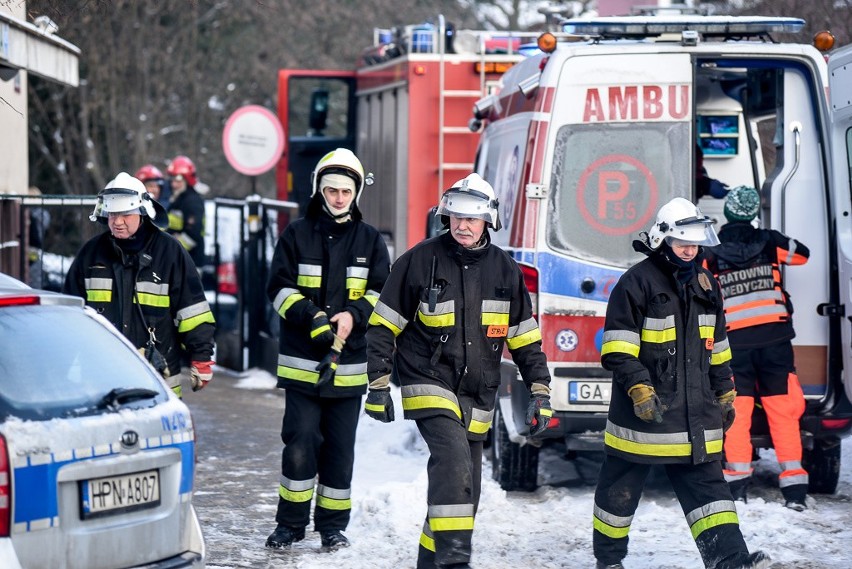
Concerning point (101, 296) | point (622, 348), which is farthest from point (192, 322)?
point (622, 348)

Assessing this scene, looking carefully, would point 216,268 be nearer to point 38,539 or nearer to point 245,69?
point 38,539

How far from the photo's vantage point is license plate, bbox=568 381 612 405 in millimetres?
7969

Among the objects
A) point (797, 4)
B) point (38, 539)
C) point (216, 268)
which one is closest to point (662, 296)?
point (38, 539)

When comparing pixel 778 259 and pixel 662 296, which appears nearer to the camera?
pixel 662 296

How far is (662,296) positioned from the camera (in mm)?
6523

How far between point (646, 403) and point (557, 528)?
150 centimetres

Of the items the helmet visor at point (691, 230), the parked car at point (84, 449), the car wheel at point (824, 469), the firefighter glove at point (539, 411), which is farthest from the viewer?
the car wheel at point (824, 469)

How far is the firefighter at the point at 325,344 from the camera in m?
7.07

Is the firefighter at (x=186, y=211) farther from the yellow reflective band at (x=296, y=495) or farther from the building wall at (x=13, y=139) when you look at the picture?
the yellow reflective band at (x=296, y=495)

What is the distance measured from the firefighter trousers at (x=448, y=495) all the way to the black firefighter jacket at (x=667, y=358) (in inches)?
31.6

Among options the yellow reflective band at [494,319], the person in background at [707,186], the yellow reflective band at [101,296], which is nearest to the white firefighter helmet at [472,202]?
the yellow reflective band at [494,319]

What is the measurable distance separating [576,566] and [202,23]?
21505 mm

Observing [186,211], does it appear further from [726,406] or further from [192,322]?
[726,406]

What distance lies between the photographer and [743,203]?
8.23 metres
